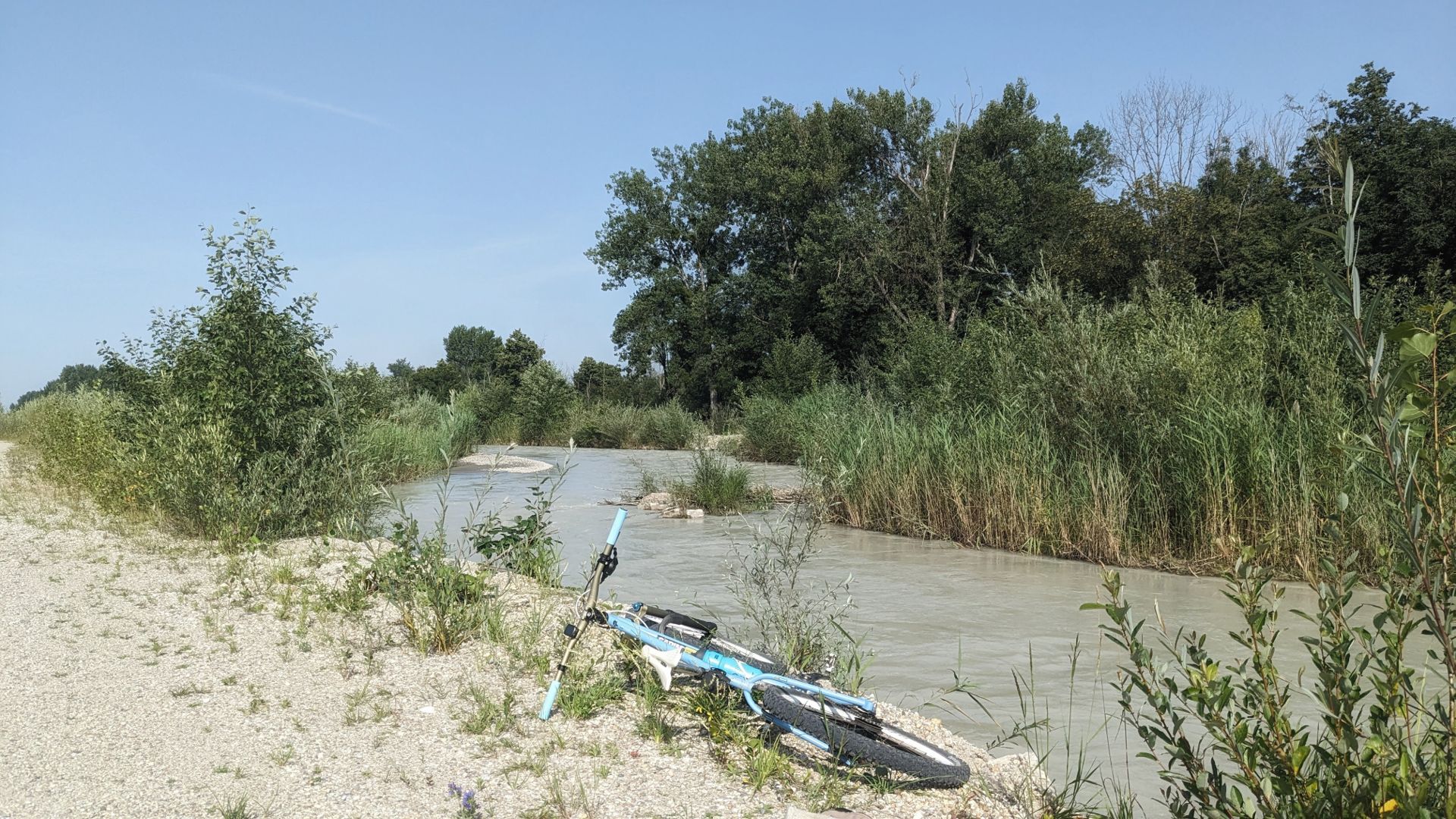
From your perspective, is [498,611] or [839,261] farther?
[839,261]

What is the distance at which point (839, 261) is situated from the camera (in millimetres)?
36125

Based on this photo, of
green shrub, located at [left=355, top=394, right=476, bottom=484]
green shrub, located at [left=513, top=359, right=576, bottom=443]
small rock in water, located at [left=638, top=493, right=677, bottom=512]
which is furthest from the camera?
green shrub, located at [left=513, top=359, right=576, bottom=443]

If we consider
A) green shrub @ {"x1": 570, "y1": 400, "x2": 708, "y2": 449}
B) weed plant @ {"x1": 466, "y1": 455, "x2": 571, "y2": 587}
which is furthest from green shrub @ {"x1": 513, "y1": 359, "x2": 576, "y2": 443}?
weed plant @ {"x1": 466, "y1": 455, "x2": 571, "y2": 587}

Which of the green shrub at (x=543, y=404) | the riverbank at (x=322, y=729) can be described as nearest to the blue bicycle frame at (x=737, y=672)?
the riverbank at (x=322, y=729)

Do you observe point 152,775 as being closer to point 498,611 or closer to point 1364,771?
point 498,611

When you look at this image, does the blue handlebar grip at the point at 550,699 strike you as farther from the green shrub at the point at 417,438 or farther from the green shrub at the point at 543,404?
the green shrub at the point at 543,404

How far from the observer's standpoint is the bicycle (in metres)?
3.73

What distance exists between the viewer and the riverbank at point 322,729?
11.6 ft

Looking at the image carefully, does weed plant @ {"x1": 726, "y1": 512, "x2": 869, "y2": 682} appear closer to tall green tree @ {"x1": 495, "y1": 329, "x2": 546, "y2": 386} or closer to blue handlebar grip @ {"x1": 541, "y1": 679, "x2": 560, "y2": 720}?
blue handlebar grip @ {"x1": 541, "y1": 679, "x2": 560, "y2": 720}

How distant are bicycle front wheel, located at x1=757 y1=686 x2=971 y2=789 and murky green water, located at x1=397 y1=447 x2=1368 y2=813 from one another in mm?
442

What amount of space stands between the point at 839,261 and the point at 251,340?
93.8 ft

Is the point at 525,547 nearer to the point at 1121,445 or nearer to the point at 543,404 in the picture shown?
the point at 1121,445

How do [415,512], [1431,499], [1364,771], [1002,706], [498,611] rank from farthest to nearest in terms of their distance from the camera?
[415,512]
[498,611]
[1002,706]
[1431,499]
[1364,771]

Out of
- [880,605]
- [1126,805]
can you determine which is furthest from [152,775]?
[880,605]
